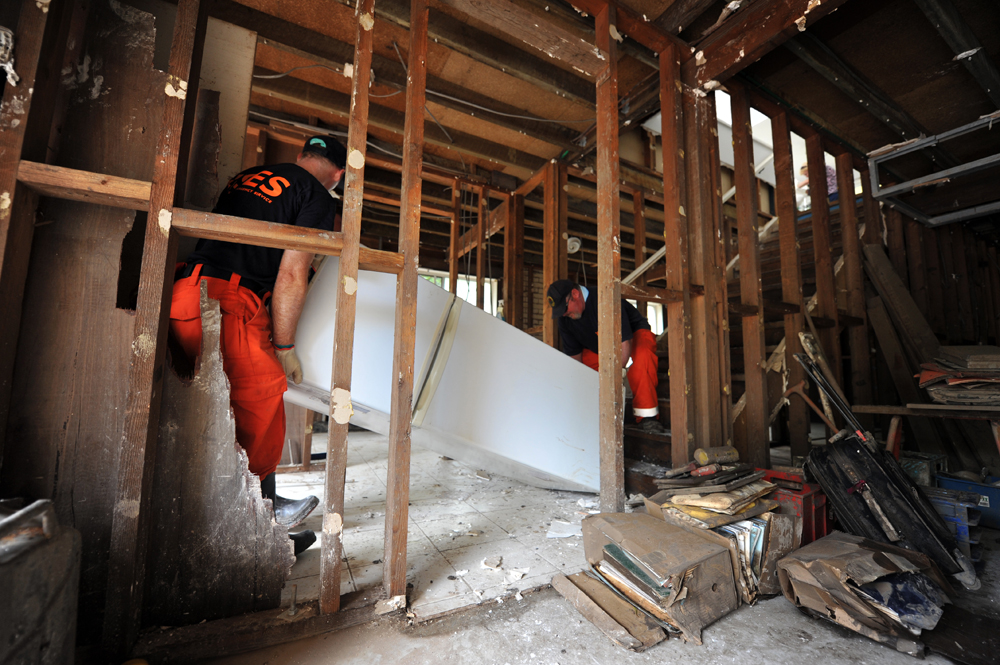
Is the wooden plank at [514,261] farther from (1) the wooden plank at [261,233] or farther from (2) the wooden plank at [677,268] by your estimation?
(1) the wooden plank at [261,233]

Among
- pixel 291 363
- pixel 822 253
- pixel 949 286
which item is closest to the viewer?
pixel 291 363

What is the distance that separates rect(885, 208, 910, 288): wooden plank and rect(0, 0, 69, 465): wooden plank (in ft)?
18.9

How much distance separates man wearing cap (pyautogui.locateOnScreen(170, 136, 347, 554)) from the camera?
1.48 meters

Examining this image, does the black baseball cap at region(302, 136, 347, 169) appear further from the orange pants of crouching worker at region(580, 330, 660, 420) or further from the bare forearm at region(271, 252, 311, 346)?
the orange pants of crouching worker at region(580, 330, 660, 420)

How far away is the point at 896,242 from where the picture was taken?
399 cm

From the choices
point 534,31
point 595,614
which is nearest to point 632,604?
point 595,614

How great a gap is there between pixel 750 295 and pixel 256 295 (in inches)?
112

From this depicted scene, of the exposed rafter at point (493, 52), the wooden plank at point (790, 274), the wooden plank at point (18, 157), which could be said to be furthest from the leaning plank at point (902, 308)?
the wooden plank at point (18, 157)

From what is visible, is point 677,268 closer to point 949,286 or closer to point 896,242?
point 896,242

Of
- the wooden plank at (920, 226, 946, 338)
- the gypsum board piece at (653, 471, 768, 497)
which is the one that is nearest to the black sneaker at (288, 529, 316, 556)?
the gypsum board piece at (653, 471, 768, 497)

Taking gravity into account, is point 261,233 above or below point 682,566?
above

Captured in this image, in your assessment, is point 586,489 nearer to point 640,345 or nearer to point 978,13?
point 640,345

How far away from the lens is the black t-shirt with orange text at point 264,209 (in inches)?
60.9

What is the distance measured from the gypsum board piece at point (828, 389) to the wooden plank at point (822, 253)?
557 millimetres
